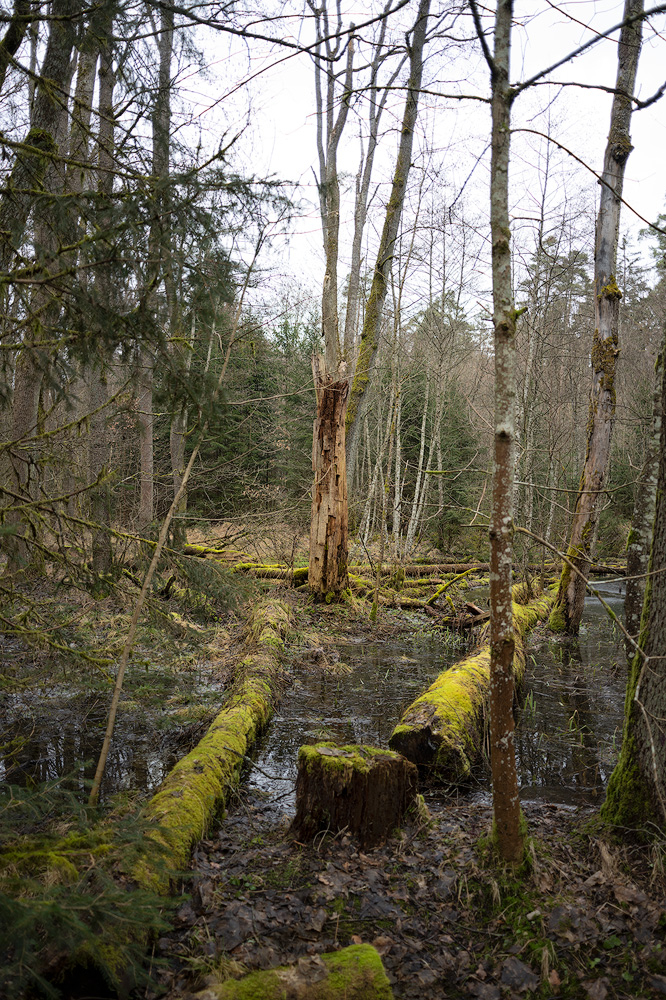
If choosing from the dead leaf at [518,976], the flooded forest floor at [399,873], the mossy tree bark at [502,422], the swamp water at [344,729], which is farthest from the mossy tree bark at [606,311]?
the dead leaf at [518,976]

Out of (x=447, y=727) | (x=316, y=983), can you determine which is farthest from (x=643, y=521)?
(x=316, y=983)

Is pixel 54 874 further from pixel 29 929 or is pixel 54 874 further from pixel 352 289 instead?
pixel 352 289

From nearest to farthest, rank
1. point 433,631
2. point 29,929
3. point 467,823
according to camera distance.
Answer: point 29,929 → point 467,823 → point 433,631

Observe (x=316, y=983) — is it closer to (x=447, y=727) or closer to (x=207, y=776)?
(x=207, y=776)

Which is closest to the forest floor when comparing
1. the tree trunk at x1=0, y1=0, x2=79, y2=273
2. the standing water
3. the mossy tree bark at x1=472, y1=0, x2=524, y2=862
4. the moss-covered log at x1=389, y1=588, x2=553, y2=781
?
the mossy tree bark at x1=472, y1=0, x2=524, y2=862

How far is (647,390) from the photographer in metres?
16.2

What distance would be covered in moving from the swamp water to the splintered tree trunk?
9.24 feet

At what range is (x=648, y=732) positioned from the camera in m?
3.45

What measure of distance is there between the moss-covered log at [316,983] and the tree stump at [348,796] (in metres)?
1.34

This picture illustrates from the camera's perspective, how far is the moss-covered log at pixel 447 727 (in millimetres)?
4883

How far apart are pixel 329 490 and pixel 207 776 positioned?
24.2ft

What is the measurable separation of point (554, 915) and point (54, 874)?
8.04 feet

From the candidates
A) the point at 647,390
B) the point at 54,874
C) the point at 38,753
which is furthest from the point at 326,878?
the point at 647,390

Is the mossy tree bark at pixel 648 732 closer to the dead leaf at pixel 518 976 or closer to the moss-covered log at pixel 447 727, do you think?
the dead leaf at pixel 518 976
